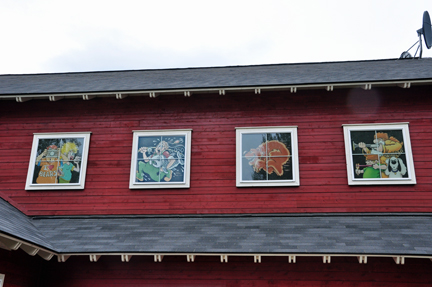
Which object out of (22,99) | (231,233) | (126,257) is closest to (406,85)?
(231,233)

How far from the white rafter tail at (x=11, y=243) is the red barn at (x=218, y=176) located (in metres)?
0.77

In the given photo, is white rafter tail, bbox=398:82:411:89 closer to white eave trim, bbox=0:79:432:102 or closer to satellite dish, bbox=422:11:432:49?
white eave trim, bbox=0:79:432:102

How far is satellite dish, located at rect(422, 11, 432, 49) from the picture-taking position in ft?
42.8

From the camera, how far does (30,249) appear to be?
7.29 meters

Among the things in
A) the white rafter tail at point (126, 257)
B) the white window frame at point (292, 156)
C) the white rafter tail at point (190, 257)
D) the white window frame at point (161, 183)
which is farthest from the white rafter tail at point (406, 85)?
the white rafter tail at point (126, 257)

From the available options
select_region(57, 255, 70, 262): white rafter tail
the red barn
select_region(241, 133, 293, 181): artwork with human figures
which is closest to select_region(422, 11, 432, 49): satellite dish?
the red barn

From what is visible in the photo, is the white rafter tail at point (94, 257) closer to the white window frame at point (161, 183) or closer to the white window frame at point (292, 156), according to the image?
the white window frame at point (161, 183)

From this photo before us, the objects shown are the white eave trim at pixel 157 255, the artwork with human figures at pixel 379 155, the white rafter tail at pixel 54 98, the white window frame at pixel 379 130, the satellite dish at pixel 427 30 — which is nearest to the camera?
the white eave trim at pixel 157 255

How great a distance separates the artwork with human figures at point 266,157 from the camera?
9445mm

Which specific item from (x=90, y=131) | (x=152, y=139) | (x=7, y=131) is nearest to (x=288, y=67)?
(x=152, y=139)

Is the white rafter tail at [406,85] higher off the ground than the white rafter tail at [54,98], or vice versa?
the white rafter tail at [406,85]

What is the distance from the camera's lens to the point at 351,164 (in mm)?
9297

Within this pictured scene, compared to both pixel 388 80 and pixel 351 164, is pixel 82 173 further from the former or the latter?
pixel 388 80

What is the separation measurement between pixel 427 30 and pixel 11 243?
508 inches
